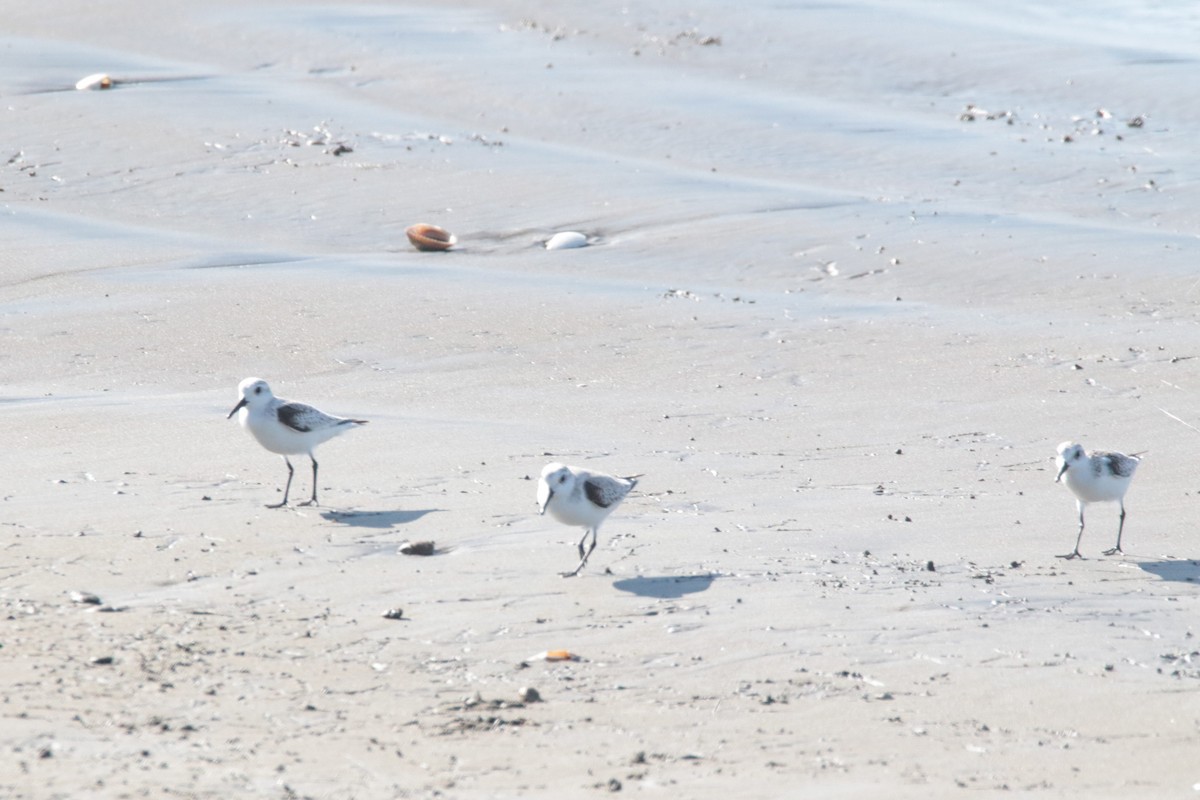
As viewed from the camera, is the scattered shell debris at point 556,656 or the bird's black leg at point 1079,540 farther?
the bird's black leg at point 1079,540

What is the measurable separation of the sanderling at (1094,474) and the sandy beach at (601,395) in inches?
9.4

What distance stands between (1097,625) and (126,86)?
13404 mm

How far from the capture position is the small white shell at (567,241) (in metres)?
13.1

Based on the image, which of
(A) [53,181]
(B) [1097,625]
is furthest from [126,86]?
(B) [1097,625]

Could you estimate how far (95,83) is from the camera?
16.7m

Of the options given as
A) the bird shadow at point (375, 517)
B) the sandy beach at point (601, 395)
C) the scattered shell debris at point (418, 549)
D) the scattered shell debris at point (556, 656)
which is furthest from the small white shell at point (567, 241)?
the scattered shell debris at point (556, 656)

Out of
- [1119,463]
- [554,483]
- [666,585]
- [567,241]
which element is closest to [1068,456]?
[1119,463]

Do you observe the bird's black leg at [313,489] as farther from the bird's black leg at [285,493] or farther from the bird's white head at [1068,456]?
the bird's white head at [1068,456]

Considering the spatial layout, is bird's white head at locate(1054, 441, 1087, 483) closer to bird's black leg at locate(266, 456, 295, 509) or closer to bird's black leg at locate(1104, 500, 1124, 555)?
bird's black leg at locate(1104, 500, 1124, 555)

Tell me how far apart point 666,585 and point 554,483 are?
26.8 inches

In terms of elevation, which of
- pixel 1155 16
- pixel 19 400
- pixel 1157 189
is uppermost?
pixel 1155 16

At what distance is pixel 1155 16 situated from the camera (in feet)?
70.8

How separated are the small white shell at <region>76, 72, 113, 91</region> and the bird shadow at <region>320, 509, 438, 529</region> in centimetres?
1046

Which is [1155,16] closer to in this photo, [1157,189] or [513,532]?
[1157,189]
